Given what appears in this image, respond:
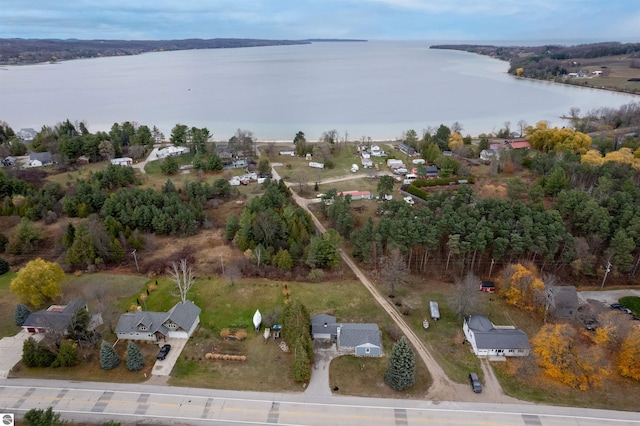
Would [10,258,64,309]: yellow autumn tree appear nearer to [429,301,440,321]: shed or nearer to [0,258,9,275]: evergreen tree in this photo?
[0,258,9,275]: evergreen tree

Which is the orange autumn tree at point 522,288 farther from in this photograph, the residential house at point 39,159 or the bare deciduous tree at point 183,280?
the residential house at point 39,159

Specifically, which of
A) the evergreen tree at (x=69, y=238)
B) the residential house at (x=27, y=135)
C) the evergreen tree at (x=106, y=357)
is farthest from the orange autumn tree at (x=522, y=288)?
the residential house at (x=27, y=135)

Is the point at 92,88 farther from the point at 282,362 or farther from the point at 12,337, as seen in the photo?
the point at 282,362

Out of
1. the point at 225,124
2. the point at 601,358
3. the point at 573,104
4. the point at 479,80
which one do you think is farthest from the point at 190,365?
the point at 479,80

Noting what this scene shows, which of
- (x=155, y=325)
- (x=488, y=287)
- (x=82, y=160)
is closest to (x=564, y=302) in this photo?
(x=488, y=287)

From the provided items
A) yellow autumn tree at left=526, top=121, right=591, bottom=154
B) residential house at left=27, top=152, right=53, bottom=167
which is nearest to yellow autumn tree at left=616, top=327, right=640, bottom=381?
yellow autumn tree at left=526, top=121, right=591, bottom=154

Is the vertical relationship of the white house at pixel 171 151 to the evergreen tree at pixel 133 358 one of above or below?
above
